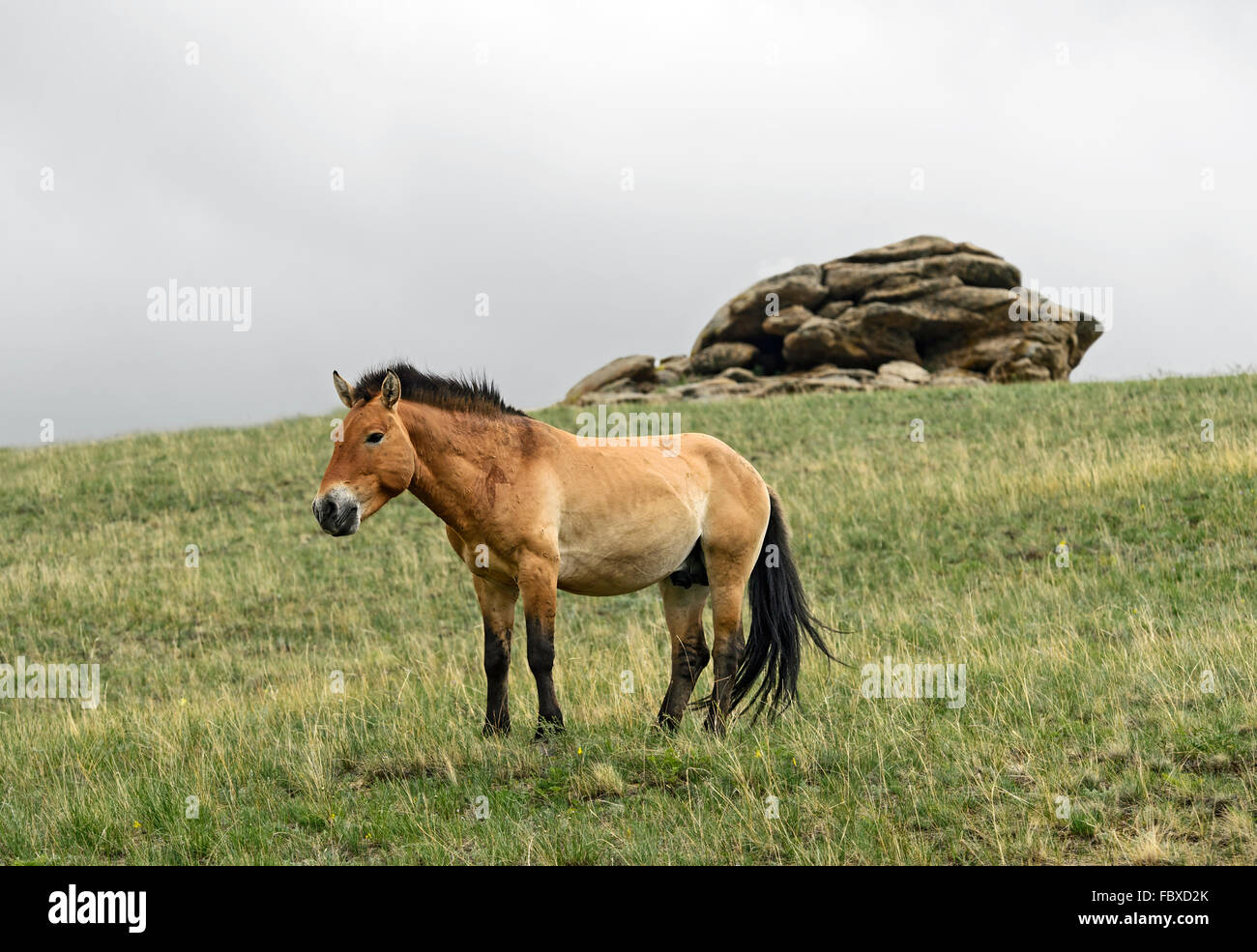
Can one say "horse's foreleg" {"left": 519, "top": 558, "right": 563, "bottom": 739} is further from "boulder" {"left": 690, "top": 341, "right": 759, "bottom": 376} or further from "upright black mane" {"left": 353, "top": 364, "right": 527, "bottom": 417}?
"boulder" {"left": 690, "top": 341, "right": 759, "bottom": 376}

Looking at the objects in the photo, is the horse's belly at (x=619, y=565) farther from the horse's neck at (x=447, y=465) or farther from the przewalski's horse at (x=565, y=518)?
the horse's neck at (x=447, y=465)

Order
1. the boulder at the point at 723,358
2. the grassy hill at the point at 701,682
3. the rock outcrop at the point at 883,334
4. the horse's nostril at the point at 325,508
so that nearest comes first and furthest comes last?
the grassy hill at the point at 701,682 → the horse's nostril at the point at 325,508 → the rock outcrop at the point at 883,334 → the boulder at the point at 723,358

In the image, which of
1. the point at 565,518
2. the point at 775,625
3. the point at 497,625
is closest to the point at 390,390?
the point at 565,518

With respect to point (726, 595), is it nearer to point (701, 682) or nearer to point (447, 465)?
point (701, 682)

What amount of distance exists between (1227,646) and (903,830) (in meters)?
4.49

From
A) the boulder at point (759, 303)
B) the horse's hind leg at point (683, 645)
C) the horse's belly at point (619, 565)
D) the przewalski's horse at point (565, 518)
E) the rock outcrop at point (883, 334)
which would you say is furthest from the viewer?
the boulder at point (759, 303)

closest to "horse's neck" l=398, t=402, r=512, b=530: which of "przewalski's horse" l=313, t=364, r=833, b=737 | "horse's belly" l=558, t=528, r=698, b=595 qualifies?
"przewalski's horse" l=313, t=364, r=833, b=737

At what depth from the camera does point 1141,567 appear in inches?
513

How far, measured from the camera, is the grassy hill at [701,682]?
5488 millimetres

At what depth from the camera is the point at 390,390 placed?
6102 millimetres

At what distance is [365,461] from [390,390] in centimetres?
48

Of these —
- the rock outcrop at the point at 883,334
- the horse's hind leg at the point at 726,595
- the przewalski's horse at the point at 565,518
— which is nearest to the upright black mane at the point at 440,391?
the przewalski's horse at the point at 565,518

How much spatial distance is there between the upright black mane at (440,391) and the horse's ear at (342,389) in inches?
1.7

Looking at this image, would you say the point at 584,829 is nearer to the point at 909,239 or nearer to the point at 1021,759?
the point at 1021,759
